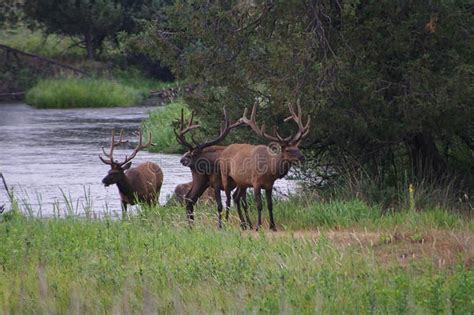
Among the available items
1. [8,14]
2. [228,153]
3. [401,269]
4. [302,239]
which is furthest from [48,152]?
[8,14]

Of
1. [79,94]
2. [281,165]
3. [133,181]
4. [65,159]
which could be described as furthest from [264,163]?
[79,94]

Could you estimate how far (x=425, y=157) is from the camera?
1716cm

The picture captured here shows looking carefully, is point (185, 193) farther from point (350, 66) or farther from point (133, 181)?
point (350, 66)

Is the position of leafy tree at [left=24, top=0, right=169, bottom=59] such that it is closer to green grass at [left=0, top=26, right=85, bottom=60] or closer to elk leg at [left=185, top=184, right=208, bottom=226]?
green grass at [left=0, top=26, right=85, bottom=60]

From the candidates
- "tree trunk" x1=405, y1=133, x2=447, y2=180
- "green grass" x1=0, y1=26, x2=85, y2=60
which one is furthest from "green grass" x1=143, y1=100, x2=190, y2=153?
"green grass" x1=0, y1=26, x2=85, y2=60

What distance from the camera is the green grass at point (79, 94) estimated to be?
42094mm

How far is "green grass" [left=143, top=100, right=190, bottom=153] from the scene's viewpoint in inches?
1107

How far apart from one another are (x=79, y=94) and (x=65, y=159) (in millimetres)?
16179

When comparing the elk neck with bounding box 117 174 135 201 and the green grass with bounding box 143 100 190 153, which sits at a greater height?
the elk neck with bounding box 117 174 135 201

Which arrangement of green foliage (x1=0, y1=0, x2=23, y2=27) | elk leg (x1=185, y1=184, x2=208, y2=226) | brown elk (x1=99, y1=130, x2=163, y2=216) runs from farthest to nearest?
1. green foliage (x1=0, y1=0, x2=23, y2=27)
2. brown elk (x1=99, y1=130, x2=163, y2=216)
3. elk leg (x1=185, y1=184, x2=208, y2=226)

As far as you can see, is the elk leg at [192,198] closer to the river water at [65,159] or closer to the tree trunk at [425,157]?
the river water at [65,159]

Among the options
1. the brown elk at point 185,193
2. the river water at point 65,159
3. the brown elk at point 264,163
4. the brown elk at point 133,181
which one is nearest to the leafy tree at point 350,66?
Answer: the brown elk at point 264,163

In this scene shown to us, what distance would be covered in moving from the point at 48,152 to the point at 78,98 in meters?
14.7

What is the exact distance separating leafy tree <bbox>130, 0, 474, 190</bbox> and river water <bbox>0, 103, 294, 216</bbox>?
2448 millimetres
